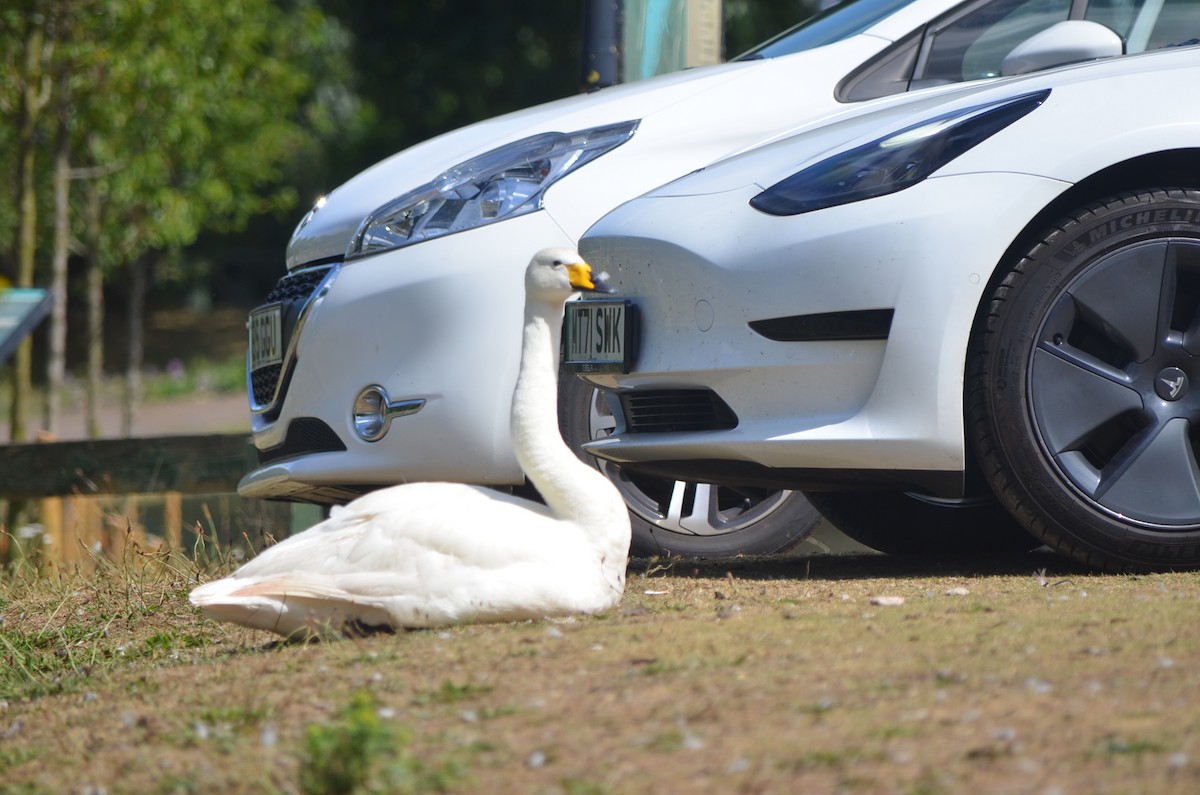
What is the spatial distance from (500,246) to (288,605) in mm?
1521

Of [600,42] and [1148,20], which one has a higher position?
[1148,20]

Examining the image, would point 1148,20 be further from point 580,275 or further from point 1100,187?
point 580,275

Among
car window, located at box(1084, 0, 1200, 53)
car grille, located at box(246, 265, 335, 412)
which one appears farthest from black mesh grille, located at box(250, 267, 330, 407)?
car window, located at box(1084, 0, 1200, 53)

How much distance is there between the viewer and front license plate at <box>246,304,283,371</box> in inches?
199

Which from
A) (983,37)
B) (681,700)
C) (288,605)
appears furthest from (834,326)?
(983,37)

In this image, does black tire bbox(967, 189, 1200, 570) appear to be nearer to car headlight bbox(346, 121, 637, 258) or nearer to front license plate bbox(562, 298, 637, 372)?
front license plate bbox(562, 298, 637, 372)

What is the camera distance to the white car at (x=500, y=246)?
4.53 metres

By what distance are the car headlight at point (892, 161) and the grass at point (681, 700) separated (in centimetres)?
108

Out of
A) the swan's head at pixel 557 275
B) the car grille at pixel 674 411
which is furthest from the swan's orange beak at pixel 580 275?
the car grille at pixel 674 411

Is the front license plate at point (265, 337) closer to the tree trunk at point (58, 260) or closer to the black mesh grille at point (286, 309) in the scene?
the black mesh grille at point (286, 309)

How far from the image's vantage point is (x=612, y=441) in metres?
4.28

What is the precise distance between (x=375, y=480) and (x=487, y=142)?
1.23m

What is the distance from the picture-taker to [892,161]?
13.0 feet

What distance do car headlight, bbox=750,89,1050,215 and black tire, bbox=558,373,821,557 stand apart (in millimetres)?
1029
